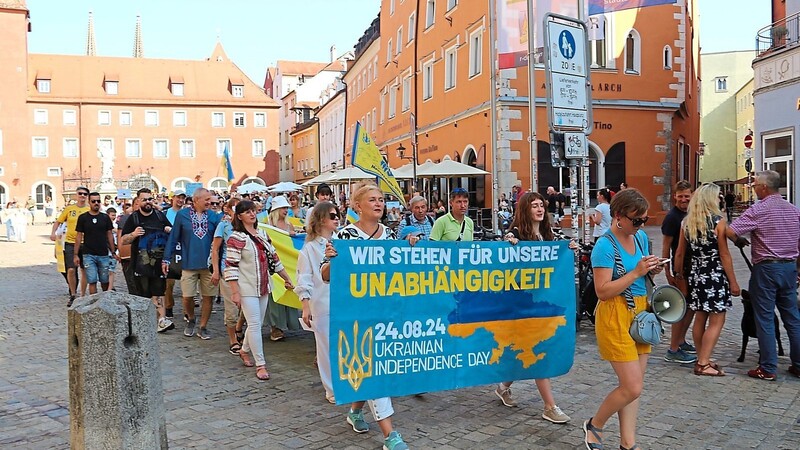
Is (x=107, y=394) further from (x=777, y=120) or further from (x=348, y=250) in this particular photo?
(x=777, y=120)

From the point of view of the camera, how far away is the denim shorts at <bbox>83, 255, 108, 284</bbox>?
1104 centimetres

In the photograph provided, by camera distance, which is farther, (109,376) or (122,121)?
(122,121)

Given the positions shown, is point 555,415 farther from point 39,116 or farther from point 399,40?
point 39,116

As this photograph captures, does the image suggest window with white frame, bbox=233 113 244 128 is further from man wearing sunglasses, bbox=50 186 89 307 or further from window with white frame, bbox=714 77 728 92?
man wearing sunglasses, bbox=50 186 89 307

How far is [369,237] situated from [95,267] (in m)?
7.72

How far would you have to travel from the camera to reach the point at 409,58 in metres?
36.8

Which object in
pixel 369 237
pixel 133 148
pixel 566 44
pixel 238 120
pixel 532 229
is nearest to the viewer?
pixel 369 237

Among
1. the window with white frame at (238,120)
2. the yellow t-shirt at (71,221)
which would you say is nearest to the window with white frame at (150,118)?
the window with white frame at (238,120)

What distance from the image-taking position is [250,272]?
706cm

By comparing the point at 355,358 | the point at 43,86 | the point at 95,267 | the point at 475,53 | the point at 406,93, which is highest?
the point at 43,86

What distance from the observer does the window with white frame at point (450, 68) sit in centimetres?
2975

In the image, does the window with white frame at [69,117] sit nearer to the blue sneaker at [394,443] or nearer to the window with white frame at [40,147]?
the window with white frame at [40,147]

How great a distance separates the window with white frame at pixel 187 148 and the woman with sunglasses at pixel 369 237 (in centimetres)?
6677

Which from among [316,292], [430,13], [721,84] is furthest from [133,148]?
[316,292]
